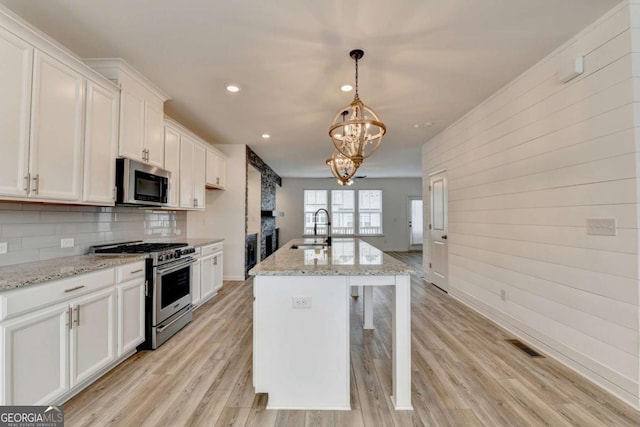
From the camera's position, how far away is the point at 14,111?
1.75 meters

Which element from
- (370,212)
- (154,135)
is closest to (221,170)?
(154,135)

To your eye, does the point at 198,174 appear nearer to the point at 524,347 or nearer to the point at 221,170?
the point at 221,170

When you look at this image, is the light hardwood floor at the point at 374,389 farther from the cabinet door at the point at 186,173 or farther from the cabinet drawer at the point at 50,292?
the cabinet door at the point at 186,173

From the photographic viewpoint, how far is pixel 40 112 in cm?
Result: 190

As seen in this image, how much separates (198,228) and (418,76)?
165 inches

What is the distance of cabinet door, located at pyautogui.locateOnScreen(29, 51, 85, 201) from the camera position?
188 cm

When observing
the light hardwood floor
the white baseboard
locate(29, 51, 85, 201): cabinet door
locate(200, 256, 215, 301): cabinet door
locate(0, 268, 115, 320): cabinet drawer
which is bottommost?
the light hardwood floor

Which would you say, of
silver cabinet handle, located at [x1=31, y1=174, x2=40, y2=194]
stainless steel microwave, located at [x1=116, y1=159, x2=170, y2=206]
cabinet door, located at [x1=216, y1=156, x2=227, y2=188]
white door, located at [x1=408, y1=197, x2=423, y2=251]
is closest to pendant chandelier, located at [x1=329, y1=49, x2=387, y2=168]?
stainless steel microwave, located at [x1=116, y1=159, x2=170, y2=206]

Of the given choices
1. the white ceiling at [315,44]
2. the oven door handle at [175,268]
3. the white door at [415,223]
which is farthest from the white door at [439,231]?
the white door at [415,223]

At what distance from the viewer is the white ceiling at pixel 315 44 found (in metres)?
1.96

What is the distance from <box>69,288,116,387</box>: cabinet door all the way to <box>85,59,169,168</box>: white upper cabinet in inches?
52.4

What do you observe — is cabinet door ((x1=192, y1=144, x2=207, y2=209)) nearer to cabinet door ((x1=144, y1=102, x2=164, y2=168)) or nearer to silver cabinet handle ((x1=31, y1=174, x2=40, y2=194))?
cabinet door ((x1=144, y1=102, x2=164, y2=168))

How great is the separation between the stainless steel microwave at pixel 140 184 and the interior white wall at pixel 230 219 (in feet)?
6.81

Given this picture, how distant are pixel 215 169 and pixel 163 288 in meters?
2.56
